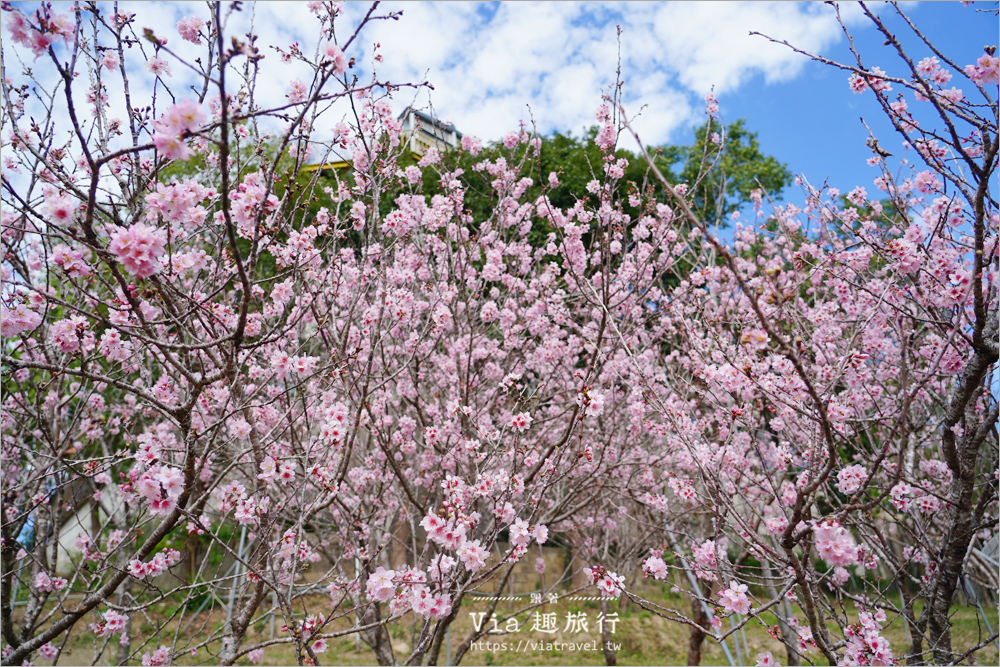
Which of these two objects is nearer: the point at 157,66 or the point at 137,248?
the point at 137,248

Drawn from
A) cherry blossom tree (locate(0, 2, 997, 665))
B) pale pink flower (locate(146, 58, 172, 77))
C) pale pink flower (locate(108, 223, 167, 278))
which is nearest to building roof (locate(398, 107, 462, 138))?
cherry blossom tree (locate(0, 2, 997, 665))

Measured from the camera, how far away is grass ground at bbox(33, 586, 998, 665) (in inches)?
254

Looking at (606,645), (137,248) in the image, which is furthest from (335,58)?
(606,645)

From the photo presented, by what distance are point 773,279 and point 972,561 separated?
11.6 feet

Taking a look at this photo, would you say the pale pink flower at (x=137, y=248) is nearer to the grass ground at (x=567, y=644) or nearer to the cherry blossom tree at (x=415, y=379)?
the cherry blossom tree at (x=415, y=379)

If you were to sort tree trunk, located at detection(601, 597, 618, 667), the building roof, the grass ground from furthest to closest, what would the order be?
1. the grass ground
2. tree trunk, located at detection(601, 597, 618, 667)
3. the building roof

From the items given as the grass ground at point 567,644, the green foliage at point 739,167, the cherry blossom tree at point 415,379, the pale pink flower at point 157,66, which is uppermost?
the green foliage at point 739,167

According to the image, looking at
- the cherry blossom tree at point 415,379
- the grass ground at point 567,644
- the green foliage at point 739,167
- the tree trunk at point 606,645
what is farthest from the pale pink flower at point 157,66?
the green foliage at point 739,167

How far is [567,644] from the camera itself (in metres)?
6.83

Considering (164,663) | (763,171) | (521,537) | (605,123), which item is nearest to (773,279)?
(521,537)

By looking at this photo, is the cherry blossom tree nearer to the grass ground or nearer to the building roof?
the building roof

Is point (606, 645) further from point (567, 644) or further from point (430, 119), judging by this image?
point (430, 119)

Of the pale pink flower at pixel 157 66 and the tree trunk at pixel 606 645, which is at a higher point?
the pale pink flower at pixel 157 66

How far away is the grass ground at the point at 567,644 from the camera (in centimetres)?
645
